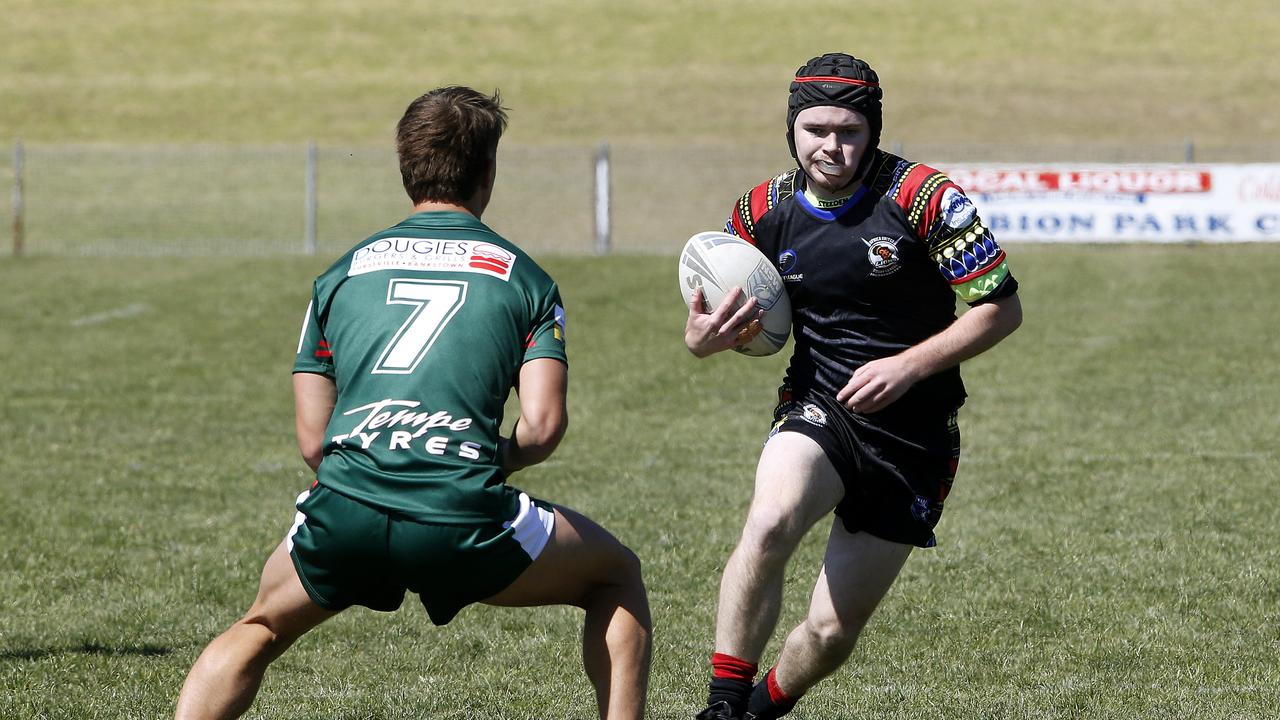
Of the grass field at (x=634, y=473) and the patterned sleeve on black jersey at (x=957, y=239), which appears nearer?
the patterned sleeve on black jersey at (x=957, y=239)

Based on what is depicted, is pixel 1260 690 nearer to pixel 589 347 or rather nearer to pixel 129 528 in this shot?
pixel 129 528

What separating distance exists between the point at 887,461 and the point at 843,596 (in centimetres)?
45

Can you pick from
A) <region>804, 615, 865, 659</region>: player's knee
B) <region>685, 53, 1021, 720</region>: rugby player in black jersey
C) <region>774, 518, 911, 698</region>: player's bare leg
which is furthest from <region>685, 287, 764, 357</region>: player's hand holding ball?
<region>804, 615, 865, 659</region>: player's knee

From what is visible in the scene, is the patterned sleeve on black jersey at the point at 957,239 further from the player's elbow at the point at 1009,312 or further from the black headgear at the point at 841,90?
the black headgear at the point at 841,90

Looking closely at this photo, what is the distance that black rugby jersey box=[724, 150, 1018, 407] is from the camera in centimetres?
476

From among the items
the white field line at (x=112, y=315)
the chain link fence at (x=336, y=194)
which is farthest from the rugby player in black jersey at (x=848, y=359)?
the chain link fence at (x=336, y=194)

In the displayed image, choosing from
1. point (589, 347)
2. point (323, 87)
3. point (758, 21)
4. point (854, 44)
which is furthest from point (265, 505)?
point (758, 21)

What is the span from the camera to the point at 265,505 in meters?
9.20

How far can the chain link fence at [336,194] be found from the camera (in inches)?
1118

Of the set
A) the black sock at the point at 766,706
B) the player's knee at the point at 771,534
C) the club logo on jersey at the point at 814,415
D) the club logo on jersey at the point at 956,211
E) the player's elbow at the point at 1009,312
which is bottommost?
the black sock at the point at 766,706

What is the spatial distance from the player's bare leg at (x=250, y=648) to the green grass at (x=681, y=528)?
5.79 feet

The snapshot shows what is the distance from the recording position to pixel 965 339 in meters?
4.73

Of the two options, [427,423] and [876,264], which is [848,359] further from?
[427,423]

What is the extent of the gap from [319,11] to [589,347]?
43719 millimetres
